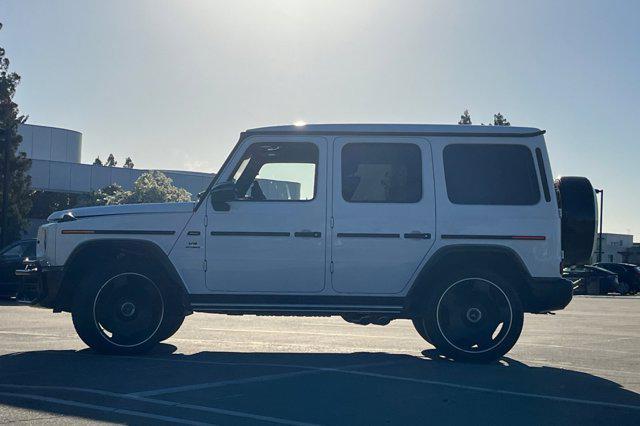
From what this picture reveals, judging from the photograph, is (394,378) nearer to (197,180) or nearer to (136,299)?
(136,299)

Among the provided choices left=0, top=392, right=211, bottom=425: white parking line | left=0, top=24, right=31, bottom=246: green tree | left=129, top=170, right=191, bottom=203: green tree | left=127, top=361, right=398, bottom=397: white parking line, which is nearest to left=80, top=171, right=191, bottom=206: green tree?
left=129, top=170, right=191, bottom=203: green tree

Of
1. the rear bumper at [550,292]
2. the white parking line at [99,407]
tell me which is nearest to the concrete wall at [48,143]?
the rear bumper at [550,292]

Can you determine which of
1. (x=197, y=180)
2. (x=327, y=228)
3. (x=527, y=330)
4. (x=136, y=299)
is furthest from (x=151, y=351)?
(x=197, y=180)

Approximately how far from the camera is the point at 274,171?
30.3 feet

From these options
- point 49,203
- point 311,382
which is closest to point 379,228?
point 311,382

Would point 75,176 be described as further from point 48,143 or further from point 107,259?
point 107,259

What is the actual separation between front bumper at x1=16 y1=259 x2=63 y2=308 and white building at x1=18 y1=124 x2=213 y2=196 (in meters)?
62.0

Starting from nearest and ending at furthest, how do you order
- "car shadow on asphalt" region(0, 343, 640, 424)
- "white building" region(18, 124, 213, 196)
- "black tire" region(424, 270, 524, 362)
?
"car shadow on asphalt" region(0, 343, 640, 424) → "black tire" region(424, 270, 524, 362) → "white building" region(18, 124, 213, 196)

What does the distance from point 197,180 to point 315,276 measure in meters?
81.0

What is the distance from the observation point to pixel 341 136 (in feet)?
30.1

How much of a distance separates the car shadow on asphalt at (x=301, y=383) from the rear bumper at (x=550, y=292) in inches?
27.8

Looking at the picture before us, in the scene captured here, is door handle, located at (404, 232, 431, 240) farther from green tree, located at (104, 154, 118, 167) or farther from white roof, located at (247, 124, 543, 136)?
green tree, located at (104, 154, 118, 167)

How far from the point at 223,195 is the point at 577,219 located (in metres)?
3.67

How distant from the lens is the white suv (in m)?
8.91
